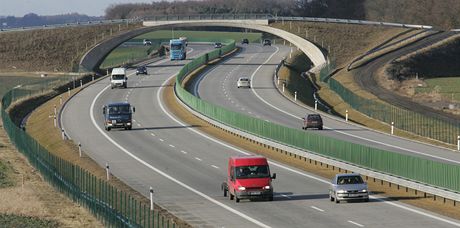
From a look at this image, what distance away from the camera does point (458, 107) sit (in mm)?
100562

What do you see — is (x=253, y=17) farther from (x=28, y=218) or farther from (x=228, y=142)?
(x=28, y=218)

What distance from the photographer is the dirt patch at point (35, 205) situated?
4297 centimetres

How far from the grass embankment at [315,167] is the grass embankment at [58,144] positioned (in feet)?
32.6

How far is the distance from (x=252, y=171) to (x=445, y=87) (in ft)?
267

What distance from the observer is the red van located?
46.4m

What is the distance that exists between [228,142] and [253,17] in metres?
110

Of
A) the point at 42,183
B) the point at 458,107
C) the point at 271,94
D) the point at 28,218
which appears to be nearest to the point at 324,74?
the point at 271,94

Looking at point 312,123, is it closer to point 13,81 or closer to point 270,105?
point 270,105

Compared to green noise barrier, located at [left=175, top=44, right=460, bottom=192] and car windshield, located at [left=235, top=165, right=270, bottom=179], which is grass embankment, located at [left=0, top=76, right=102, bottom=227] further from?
green noise barrier, located at [left=175, top=44, right=460, bottom=192]

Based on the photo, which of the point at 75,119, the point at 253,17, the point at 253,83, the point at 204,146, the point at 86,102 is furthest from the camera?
the point at 253,17

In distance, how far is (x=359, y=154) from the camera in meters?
56.9

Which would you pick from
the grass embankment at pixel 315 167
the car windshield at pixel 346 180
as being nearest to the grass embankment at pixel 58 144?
the car windshield at pixel 346 180

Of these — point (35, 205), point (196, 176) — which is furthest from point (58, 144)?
point (35, 205)

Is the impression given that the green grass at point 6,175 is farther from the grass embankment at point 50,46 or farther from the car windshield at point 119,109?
the grass embankment at point 50,46
